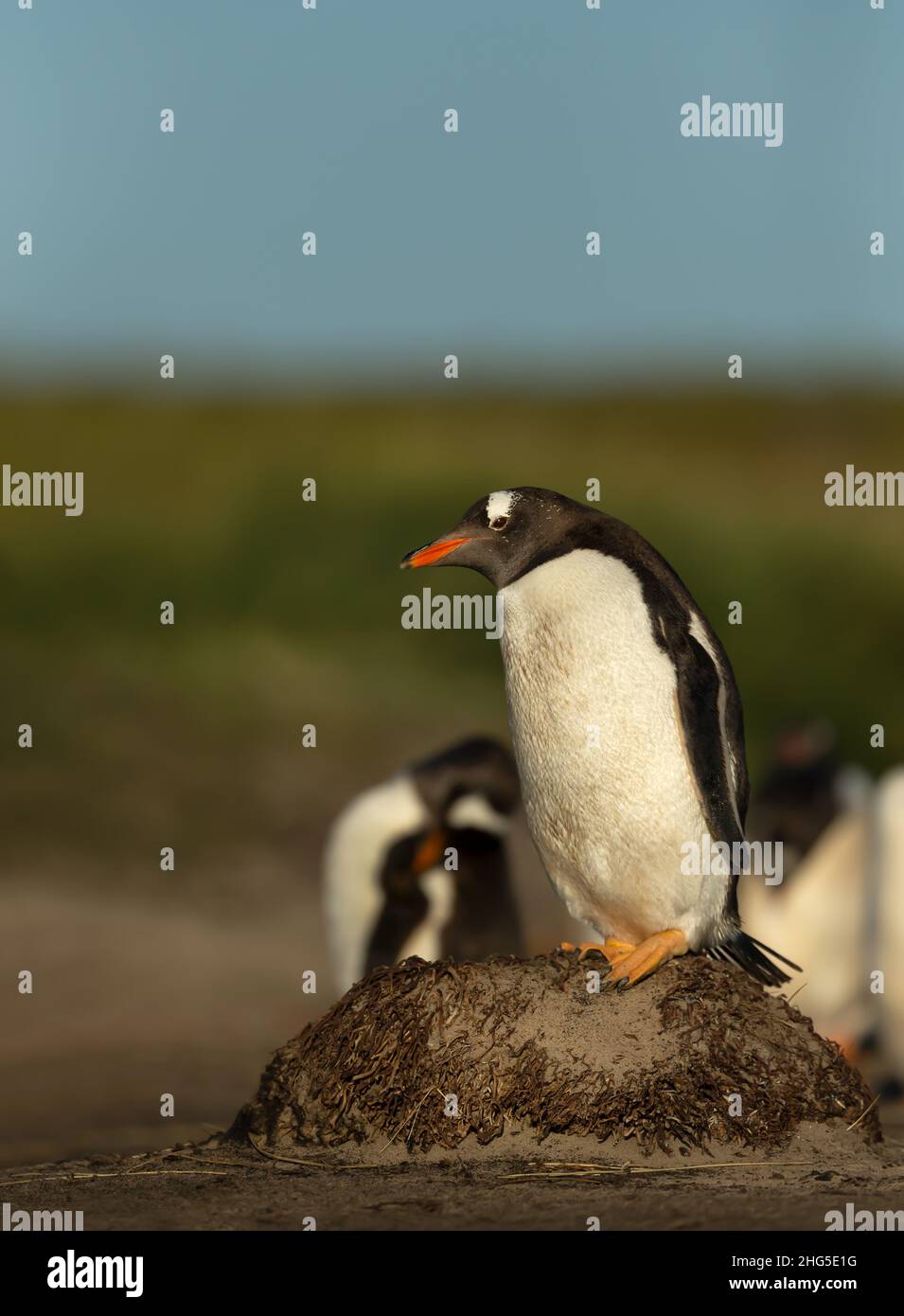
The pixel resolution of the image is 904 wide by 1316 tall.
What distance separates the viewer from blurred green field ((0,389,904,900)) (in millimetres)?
22969

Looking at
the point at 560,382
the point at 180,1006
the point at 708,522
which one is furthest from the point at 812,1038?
the point at 560,382

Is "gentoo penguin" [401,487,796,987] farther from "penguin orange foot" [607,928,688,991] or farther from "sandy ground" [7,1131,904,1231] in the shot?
"sandy ground" [7,1131,904,1231]

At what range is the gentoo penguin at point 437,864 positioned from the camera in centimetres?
1095

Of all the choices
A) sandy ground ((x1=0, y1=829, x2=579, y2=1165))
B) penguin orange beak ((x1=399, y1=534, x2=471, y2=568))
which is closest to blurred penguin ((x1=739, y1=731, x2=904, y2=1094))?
sandy ground ((x1=0, y1=829, x2=579, y2=1165))

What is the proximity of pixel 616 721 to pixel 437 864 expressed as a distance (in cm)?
400

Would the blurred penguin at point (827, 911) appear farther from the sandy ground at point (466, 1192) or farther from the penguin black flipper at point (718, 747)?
the sandy ground at point (466, 1192)

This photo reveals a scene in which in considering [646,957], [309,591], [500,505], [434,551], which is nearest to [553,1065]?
[646,957]

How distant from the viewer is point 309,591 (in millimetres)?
30750

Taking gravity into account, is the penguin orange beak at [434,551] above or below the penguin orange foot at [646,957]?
above

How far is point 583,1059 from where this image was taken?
685cm

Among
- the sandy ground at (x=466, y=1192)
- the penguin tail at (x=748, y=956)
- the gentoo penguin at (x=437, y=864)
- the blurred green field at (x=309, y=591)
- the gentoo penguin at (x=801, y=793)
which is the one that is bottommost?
the sandy ground at (x=466, y=1192)

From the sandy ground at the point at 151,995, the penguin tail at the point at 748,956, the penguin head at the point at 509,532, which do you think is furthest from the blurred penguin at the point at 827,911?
the penguin head at the point at 509,532

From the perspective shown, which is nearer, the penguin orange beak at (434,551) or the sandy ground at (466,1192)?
the sandy ground at (466,1192)

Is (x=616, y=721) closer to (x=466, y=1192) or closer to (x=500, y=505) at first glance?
(x=500, y=505)
